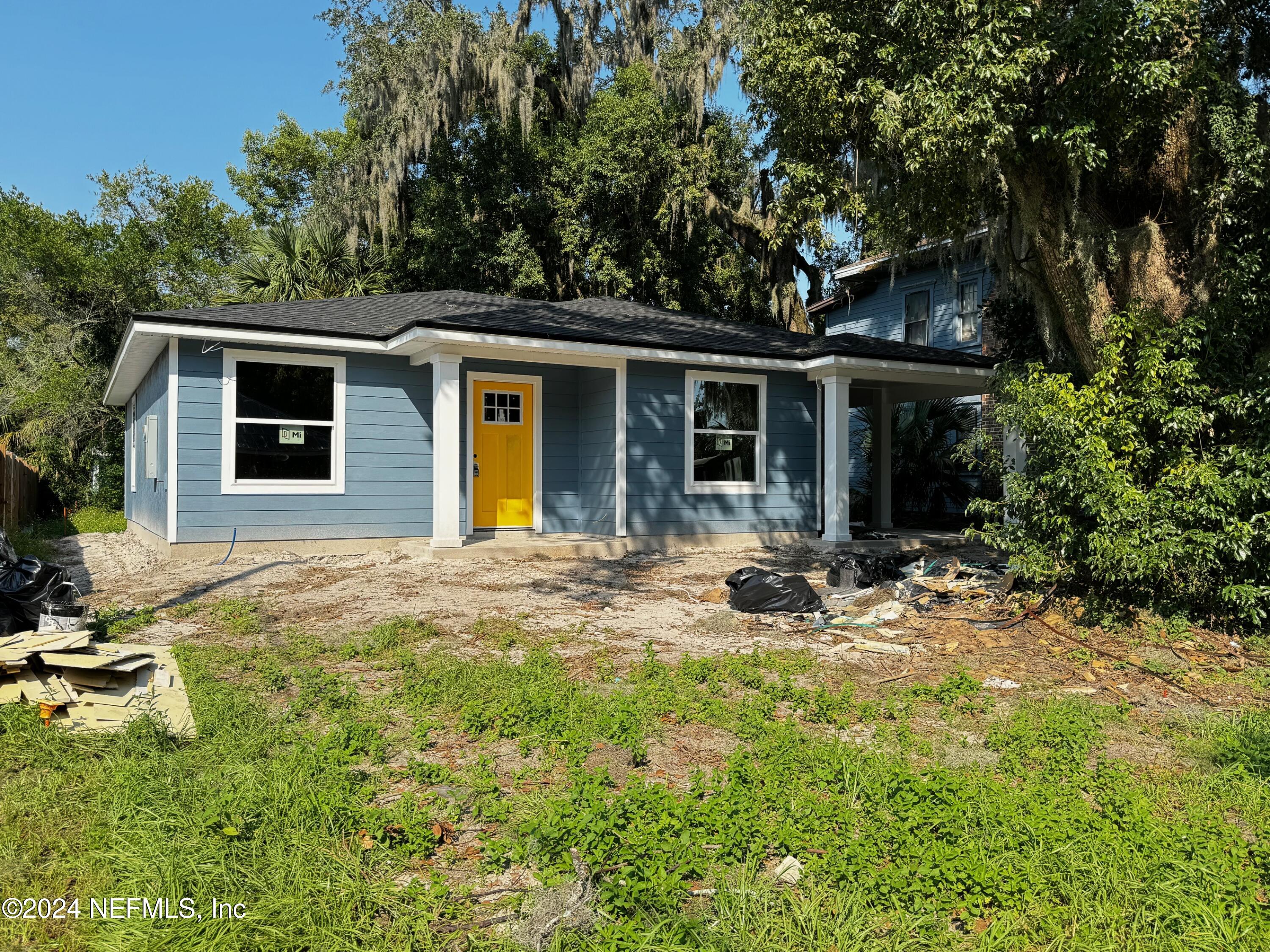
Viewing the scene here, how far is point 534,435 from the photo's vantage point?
12.4 m

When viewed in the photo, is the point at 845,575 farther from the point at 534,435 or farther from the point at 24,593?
the point at 24,593

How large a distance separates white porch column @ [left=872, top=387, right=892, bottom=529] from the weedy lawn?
422 inches

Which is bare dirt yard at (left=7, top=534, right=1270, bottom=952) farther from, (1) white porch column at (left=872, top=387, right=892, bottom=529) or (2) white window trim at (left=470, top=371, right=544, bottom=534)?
(1) white porch column at (left=872, top=387, right=892, bottom=529)

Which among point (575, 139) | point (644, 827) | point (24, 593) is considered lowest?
point (644, 827)

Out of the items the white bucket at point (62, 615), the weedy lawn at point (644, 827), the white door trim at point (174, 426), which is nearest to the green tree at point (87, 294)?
the white door trim at point (174, 426)

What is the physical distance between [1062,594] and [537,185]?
16.7 meters

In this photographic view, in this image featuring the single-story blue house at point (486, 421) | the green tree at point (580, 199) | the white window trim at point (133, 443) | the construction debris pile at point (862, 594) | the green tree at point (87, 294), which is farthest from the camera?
the green tree at point (87, 294)

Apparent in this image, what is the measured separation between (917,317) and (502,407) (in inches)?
424

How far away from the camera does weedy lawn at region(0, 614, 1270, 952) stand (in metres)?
2.41

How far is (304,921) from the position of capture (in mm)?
2361

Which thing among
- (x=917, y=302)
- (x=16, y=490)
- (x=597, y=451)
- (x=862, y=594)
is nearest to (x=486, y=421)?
(x=597, y=451)

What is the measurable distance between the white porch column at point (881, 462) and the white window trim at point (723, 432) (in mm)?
3138

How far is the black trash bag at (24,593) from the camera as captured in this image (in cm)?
520

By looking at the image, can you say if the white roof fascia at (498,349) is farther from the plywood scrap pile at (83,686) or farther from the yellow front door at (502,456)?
the plywood scrap pile at (83,686)
